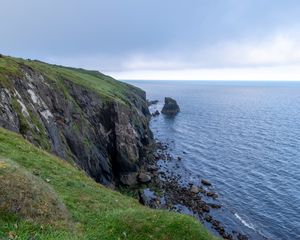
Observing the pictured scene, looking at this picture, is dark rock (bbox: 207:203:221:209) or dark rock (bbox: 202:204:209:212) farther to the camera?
dark rock (bbox: 207:203:221:209)

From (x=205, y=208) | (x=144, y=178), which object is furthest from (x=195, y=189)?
(x=144, y=178)

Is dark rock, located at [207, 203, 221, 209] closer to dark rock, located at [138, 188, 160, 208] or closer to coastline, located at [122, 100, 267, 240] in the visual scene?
coastline, located at [122, 100, 267, 240]

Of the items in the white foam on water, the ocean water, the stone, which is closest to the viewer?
the white foam on water

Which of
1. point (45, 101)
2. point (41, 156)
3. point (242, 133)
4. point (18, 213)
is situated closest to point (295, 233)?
point (41, 156)

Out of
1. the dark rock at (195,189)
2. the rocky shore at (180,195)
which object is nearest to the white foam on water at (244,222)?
the rocky shore at (180,195)

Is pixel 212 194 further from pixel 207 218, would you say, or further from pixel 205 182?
pixel 207 218

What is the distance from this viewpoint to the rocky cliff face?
44219 mm

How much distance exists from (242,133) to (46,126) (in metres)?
97.7

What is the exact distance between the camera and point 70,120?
6250cm

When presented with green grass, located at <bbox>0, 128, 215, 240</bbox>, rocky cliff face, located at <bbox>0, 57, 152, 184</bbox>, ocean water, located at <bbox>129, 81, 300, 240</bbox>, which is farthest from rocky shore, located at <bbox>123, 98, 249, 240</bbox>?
green grass, located at <bbox>0, 128, 215, 240</bbox>

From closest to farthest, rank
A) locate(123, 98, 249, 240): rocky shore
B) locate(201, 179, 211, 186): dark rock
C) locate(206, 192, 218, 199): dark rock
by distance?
locate(123, 98, 249, 240): rocky shore → locate(206, 192, 218, 199): dark rock → locate(201, 179, 211, 186): dark rock

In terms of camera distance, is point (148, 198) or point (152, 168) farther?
point (152, 168)

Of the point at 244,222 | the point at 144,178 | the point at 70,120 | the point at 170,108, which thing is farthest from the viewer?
the point at 170,108

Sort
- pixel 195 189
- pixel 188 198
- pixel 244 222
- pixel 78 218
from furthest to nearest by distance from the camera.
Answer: pixel 195 189 → pixel 188 198 → pixel 244 222 → pixel 78 218
